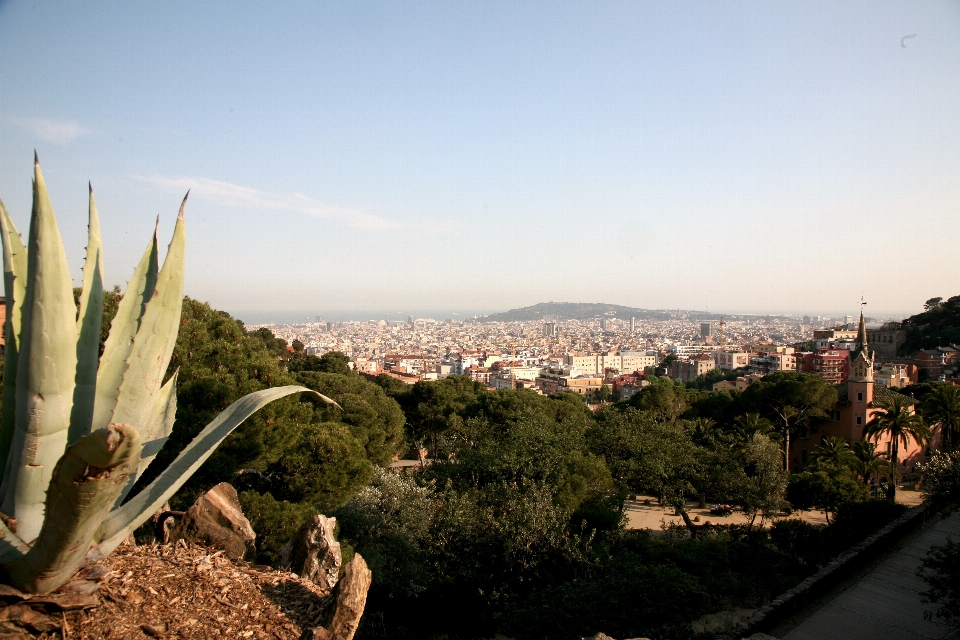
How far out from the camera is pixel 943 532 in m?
10.7

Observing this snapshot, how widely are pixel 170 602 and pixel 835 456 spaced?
18481mm

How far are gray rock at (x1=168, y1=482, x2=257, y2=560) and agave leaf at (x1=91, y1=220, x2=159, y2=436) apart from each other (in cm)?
183

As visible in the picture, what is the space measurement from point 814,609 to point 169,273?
8.63 m

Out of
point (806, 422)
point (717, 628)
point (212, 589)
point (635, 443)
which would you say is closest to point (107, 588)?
point (212, 589)

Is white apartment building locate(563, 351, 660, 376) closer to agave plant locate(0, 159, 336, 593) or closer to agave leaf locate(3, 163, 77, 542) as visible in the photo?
agave plant locate(0, 159, 336, 593)

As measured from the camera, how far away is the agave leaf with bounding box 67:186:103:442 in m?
2.52

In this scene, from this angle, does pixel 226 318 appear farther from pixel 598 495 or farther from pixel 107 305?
pixel 598 495

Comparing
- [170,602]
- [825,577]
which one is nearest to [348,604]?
[170,602]

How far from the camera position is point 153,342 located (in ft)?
9.07

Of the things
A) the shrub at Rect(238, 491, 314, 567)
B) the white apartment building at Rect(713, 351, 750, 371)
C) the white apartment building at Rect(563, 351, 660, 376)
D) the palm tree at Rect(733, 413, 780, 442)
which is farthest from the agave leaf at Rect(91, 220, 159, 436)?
the white apartment building at Rect(563, 351, 660, 376)

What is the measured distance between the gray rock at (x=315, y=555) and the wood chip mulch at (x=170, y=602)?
51 centimetres

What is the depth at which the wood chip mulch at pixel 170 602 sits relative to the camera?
2.51m

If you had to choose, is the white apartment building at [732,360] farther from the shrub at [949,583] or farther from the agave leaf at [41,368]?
the agave leaf at [41,368]

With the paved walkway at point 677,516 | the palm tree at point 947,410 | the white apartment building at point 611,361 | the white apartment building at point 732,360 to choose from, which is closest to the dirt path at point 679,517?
the paved walkway at point 677,516
